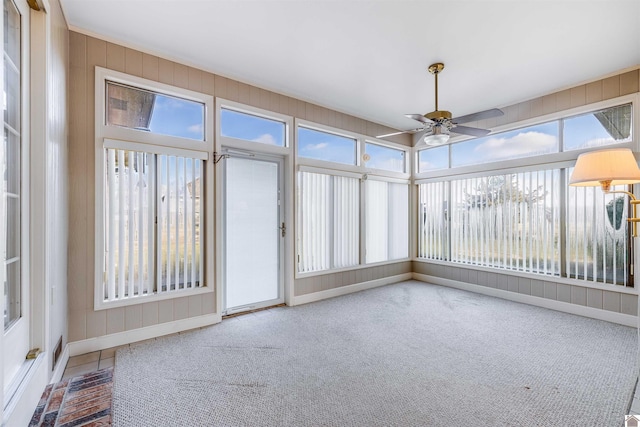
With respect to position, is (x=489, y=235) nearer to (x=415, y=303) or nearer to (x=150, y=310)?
(x=415, y=303)

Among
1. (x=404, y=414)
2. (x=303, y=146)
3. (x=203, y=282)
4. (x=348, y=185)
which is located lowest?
(x=404, y=414)

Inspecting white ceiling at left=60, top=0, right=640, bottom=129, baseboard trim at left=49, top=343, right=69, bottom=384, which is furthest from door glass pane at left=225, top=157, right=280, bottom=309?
baseboard trim at left=49, top=343, right=69, bottom=384

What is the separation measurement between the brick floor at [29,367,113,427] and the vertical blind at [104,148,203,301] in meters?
0.77

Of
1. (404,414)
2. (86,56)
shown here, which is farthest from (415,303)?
(86,56)

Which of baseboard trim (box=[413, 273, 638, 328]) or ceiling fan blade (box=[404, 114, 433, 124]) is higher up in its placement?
ceiling fan blade (box=[404, 114, 433, 124])

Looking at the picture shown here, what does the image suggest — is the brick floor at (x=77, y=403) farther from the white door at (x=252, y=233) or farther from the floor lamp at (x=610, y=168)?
the floor lamp at (x=610, y=168)

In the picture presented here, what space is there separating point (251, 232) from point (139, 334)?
1.53m

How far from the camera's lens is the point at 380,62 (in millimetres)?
3133

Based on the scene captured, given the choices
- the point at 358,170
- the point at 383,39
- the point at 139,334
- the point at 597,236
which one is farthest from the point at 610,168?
the point at 139,334

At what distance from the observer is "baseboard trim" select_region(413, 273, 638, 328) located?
3.33 meters

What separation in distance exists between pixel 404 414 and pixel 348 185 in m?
3.29

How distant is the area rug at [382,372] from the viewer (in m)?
1.82

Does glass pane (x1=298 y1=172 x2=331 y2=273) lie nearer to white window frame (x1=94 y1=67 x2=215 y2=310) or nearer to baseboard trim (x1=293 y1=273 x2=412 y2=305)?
baseboard trim (x1=293 y1=273 x2=412 y2=305)

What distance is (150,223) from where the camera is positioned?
2918 millimetres
